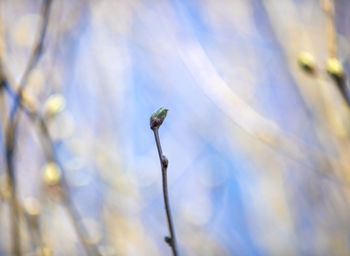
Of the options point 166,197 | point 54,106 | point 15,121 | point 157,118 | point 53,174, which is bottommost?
point 166,197

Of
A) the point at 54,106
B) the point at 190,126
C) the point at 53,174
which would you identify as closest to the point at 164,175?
the point at 53,174

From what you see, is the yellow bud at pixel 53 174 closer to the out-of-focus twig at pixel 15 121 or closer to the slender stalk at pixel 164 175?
the out-of-focus twig at pixel 15 121

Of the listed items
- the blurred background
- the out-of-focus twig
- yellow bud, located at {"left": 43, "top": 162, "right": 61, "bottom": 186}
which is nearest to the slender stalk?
the out-of-focus twig

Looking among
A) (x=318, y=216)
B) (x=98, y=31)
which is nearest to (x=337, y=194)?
(x=318, y=216)


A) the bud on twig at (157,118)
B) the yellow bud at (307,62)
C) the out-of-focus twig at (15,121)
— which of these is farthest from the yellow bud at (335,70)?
the out-of-focus twig at (15,121)

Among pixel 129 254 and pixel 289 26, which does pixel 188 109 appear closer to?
pixel 289 26

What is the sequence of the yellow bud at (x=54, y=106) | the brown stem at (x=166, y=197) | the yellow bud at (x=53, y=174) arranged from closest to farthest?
1. the brown stem at (x=166, y=197)
2. the yellow bud at (x=53, y=174)
3. the yellow bud at (x=54, y=106)

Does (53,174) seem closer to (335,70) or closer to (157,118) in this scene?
(157,118)

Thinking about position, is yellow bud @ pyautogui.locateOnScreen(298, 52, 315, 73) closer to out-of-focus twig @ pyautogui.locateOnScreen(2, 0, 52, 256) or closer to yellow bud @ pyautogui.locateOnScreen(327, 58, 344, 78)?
yellow bud @ pyautogui.locateOnScreen(327, 58, 344, 78)
